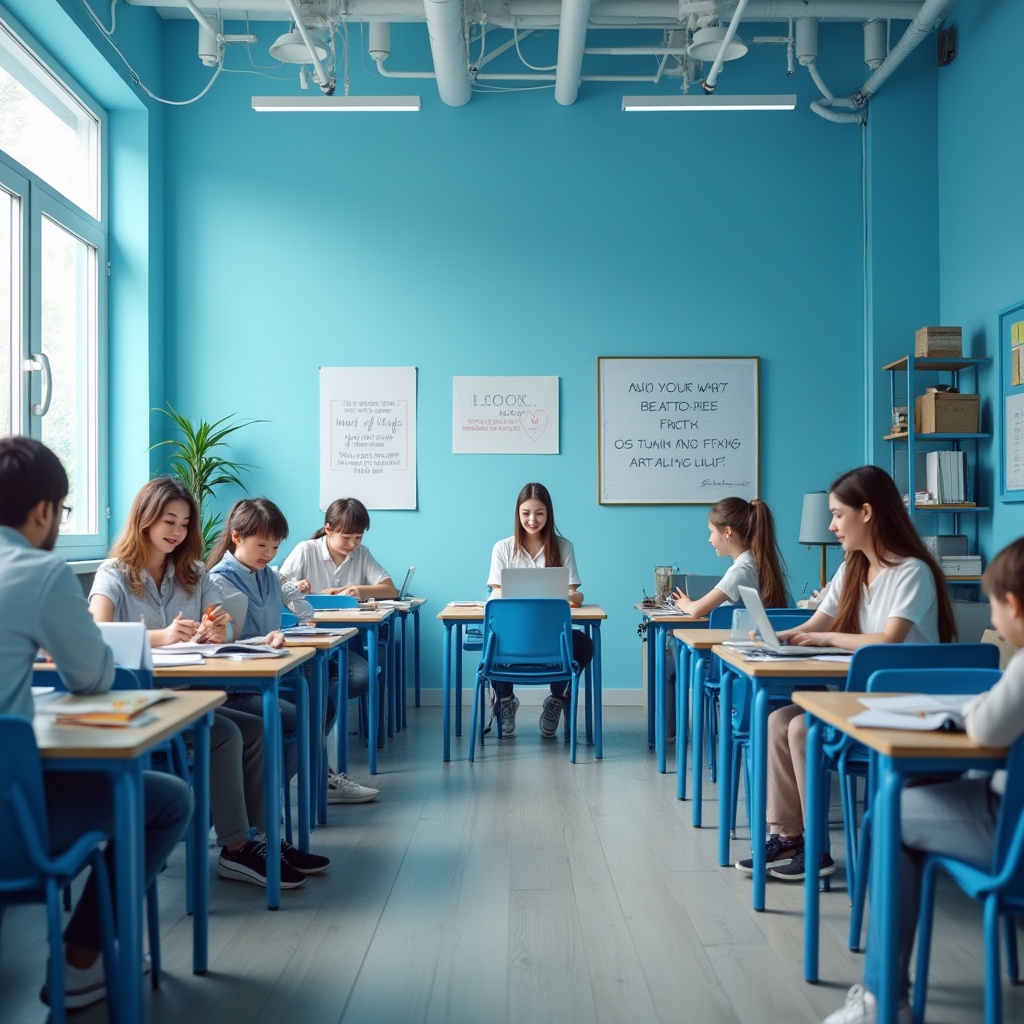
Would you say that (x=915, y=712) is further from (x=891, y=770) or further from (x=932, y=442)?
(x=932, y=442)

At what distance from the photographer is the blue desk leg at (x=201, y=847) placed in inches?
94.2

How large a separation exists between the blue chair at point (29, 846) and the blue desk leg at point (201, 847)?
0.52 metres

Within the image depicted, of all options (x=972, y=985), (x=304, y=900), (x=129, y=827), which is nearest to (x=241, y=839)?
(x=304, y=900)

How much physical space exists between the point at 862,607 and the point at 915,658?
0.66 m

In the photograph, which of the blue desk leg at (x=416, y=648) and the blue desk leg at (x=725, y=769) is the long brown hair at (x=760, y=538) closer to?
the blue desk leg at (x=725, y=769)

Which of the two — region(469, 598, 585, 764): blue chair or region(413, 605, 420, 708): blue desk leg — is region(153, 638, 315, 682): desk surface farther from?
region(413, 605, 420, 708): blue desk leg

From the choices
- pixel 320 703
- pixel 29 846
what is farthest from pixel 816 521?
pixel 29 846

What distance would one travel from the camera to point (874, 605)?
10.3 ft

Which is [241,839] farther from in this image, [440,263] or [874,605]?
[440,263]

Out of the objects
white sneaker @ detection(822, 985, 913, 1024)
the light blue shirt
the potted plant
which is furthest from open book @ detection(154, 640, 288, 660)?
the potted plant

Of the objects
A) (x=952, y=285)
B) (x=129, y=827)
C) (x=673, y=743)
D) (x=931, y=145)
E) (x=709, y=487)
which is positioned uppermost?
(x=931, y=145)

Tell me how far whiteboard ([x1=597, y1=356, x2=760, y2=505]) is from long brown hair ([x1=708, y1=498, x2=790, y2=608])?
1879 mm

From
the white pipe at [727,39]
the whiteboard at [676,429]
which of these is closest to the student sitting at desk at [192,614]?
the whiteboard at [676,429]

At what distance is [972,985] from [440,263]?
507 cm
